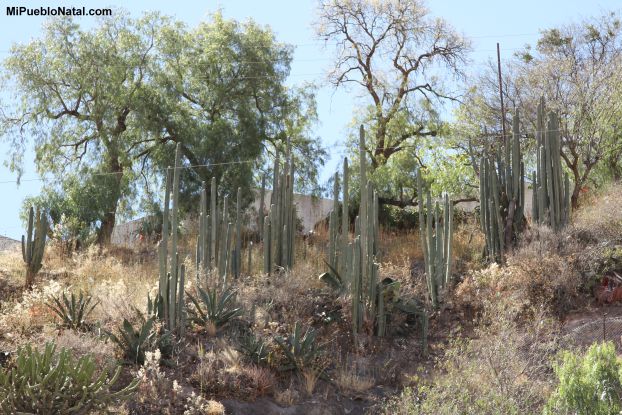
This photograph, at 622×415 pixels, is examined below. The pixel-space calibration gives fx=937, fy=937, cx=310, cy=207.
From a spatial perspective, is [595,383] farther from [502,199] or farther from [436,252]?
[502,199]

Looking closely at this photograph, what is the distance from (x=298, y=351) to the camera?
14172 mm

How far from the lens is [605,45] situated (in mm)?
28594

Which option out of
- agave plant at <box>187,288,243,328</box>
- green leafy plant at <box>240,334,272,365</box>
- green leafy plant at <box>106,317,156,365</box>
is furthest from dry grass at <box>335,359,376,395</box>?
green leafy plant at <box>106,317,156,365</box>

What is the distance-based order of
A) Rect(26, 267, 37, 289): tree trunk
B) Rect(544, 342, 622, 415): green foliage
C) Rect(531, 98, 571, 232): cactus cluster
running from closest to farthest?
Rect(544, 342, 622, 415): green foliage, Rect(531, 98, 571, 232): cactus cluster, Rect(26, 267, 37, 289): tree trunk

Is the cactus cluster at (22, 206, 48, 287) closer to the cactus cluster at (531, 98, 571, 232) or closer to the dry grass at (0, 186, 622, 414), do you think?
Result: the dry grass at (0, 186, 622, 414)

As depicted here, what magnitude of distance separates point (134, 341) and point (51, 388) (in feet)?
7.79

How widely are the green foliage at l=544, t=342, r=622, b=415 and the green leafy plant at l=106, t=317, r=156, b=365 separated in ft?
20.6

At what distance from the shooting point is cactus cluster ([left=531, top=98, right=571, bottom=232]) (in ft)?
59.3

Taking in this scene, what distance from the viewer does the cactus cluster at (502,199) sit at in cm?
1817

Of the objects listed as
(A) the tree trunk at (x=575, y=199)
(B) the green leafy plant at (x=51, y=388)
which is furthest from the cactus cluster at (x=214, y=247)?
(A) the tree trunk at (x=575, y=199)

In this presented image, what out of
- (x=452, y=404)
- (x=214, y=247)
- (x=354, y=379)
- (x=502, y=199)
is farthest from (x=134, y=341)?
(x=502, y=199)

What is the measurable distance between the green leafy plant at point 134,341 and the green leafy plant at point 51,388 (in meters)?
1.82

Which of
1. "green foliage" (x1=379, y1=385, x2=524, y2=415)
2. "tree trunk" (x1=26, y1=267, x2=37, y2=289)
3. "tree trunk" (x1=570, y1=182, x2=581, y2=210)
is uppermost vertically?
"tree trunk" (x1=570, y1=182, x2=581, y2=210)

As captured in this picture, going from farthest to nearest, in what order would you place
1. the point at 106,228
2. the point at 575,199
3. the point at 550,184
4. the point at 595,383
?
the point at 106,228
the point at 575,199
the point at 550,184
the point at 595,383
